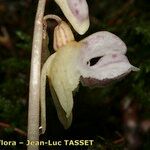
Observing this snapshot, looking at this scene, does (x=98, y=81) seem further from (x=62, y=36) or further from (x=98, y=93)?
(x=98, y=93)

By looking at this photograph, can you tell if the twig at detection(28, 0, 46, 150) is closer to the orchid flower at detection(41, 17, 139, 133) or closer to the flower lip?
the orchid flower at detection(41, 17, 139, 133)

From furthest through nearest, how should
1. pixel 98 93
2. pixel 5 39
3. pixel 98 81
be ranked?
pixel 5 39
pixel 98 93
pixel 98 81

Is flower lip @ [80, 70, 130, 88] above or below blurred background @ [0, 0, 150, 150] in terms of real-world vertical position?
above

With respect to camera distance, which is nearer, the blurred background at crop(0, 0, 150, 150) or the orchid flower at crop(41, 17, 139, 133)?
the orchid flower at crop(41, 17, 139, 133)

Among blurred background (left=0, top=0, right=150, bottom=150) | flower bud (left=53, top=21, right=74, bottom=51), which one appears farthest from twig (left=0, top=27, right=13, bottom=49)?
flower bud (left=53, top=21, right=74, bottom=51)

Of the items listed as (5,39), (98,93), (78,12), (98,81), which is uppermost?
(78,12)

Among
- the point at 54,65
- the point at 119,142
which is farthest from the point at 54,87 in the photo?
the point at 119,142

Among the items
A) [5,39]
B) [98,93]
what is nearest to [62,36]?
[98,93]
